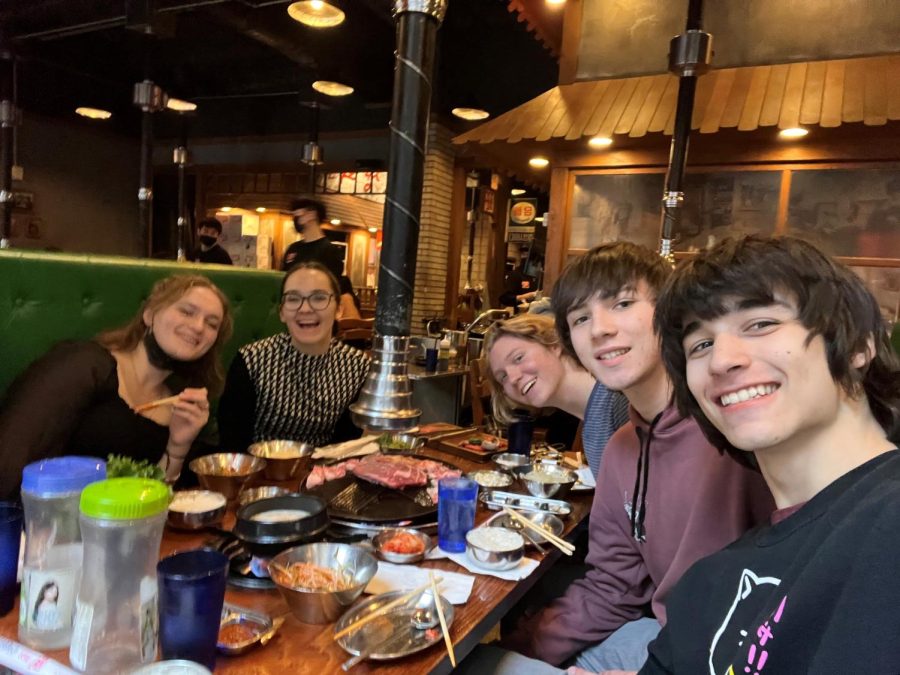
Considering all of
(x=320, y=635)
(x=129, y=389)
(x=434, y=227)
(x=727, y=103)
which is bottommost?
(x=320, y=635)

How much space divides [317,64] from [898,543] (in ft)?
22.6

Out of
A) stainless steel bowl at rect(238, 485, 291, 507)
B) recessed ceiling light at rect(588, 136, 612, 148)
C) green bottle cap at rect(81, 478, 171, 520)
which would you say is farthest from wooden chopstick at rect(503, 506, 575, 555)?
recessed ceiling light at rect(588, 136, 612, 148)

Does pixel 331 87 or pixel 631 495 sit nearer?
pixel 631 495

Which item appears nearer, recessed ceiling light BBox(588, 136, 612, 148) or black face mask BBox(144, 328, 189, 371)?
black face mask BBox(144, 328, 189, 371)

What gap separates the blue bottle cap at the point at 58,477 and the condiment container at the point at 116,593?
0.14 m

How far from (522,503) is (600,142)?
3.70 meters

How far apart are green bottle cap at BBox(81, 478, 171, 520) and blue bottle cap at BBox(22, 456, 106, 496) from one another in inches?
6.5

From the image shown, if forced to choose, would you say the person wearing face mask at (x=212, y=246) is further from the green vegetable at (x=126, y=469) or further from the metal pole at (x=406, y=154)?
the metal pole at (x=406, y=154)

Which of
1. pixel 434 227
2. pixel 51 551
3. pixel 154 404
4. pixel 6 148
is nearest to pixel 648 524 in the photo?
pixel 51 551

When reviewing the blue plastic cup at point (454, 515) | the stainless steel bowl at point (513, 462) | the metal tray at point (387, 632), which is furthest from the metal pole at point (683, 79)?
the metal tray at point (387, 632)

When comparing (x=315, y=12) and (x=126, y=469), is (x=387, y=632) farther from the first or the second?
(x=315, y=12)

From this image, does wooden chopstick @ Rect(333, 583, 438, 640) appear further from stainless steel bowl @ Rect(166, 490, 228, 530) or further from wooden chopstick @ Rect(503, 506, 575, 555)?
stainless steel bowl @ Rect(166, 490, 228, 530)

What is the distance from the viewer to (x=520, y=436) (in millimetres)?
2400

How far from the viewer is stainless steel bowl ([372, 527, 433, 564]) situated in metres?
1.39
